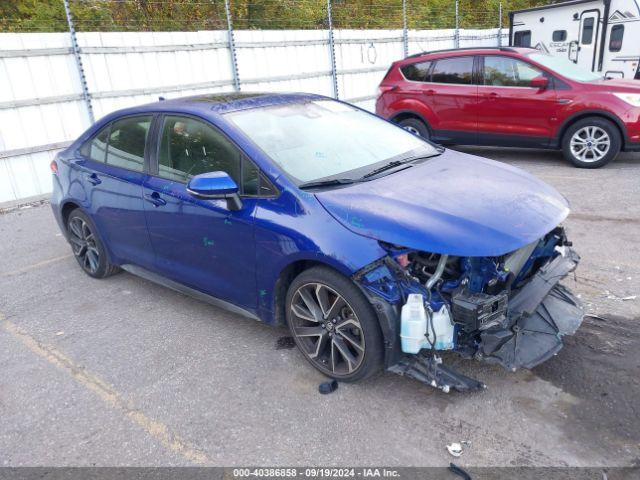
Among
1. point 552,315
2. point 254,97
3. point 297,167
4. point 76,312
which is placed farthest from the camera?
point 76,312

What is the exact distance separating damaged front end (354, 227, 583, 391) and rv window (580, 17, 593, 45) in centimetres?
1146

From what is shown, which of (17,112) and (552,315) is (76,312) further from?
(17,112)

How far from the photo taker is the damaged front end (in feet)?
9.27

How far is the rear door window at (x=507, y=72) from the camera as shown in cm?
816

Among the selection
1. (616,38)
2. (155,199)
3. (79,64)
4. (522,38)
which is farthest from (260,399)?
(522,38)

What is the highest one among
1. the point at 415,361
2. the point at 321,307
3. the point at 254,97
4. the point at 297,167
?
the point at 254,97

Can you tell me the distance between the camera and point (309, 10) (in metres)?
14.9

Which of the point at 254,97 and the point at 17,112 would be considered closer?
the point at 254,97

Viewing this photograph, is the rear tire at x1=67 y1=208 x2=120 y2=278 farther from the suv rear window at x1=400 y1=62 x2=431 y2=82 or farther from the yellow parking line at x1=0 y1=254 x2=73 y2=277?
the suv rear window at x1=400 y1=62 x2=431 y2=82

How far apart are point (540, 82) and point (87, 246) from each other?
6.72 m

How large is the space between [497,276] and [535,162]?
21.5 feet

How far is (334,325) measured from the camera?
316cm

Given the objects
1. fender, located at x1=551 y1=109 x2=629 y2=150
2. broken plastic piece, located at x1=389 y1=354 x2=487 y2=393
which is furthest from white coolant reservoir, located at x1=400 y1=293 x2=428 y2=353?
fender, located at x1=551 y1=109 x2=629 y2=150

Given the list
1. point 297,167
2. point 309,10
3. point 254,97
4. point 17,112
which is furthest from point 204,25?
point 297,167
